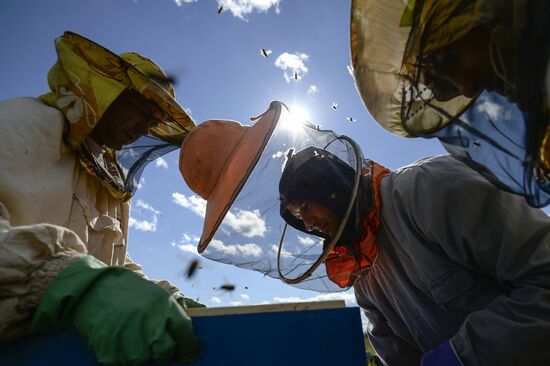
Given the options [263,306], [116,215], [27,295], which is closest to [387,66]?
[263,306]

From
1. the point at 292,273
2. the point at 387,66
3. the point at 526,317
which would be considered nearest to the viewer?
the point at 526,317

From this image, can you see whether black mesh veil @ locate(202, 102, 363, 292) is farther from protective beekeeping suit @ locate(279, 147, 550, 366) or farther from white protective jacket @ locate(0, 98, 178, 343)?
white protective jacket @ locate(0, 98, 178, 343)

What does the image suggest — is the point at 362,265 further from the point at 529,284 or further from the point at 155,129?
the point at 155,129

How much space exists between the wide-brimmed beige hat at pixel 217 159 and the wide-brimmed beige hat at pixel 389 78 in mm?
611

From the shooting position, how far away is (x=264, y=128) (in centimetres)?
226

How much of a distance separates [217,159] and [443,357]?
1802mm

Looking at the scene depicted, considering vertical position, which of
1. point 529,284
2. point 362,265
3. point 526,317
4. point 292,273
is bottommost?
point 292,273

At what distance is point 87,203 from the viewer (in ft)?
8.30

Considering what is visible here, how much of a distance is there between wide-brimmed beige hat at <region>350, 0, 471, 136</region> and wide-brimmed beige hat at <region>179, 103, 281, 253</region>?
611mm

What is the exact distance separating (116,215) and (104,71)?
1.20m

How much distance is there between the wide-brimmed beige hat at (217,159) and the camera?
2.29m

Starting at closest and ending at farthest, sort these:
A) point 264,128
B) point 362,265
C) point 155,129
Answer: point 264,128 → point 362,265 → point 155,129

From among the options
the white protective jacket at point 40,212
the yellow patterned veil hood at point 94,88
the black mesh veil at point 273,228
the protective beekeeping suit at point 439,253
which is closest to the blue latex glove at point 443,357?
the protective beekeeping suit at point 439,253

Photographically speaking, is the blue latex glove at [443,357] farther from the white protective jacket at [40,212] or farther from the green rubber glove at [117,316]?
the white protective jacket at [40,212]
